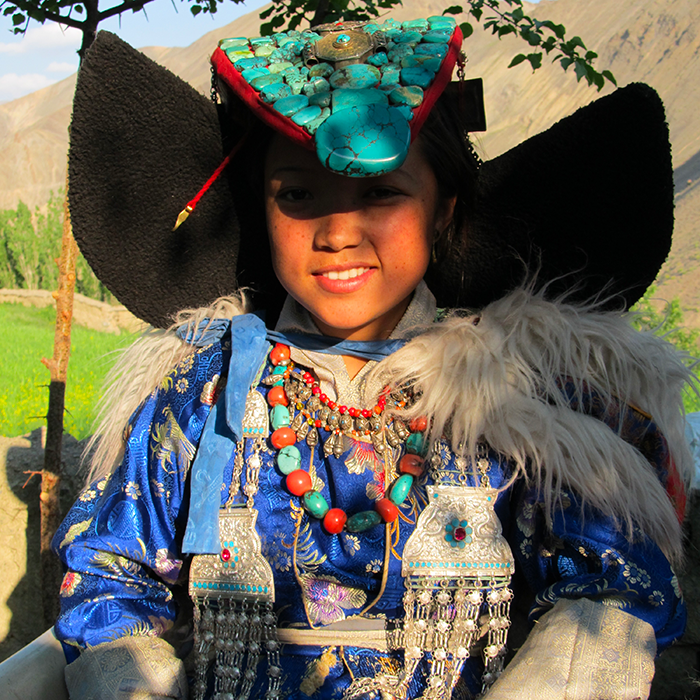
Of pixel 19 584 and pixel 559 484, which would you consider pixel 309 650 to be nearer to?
pixel 559 484

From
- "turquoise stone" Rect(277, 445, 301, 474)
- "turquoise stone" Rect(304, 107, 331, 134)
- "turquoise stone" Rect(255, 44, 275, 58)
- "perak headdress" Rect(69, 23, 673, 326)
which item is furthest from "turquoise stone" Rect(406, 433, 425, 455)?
"turquoise stone" Rect(255, 44, 275, 58)

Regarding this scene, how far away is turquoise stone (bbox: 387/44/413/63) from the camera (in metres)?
1.31

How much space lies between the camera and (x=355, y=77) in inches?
50.0

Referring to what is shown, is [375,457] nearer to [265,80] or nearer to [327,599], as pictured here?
[327,599]

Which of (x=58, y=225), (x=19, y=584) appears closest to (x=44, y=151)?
(x=58, y=225)

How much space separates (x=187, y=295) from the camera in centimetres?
172

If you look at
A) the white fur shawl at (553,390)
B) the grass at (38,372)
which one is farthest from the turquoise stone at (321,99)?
the grass at (38,372)

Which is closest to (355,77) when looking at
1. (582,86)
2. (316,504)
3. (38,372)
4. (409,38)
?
(409,38)

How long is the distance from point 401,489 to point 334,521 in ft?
0.48

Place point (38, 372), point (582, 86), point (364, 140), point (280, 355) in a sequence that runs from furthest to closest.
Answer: point (582, 86)
point (38, 372)
point (280, 355)
point (364, 140)

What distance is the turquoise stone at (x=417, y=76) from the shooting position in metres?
1.27

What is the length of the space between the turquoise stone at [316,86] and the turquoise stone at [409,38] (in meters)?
0.18

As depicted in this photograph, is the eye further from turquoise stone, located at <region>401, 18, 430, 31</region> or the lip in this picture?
turquoise stone, located at <region>401, 18, 430, 31</region>

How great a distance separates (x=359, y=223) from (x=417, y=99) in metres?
0.25
